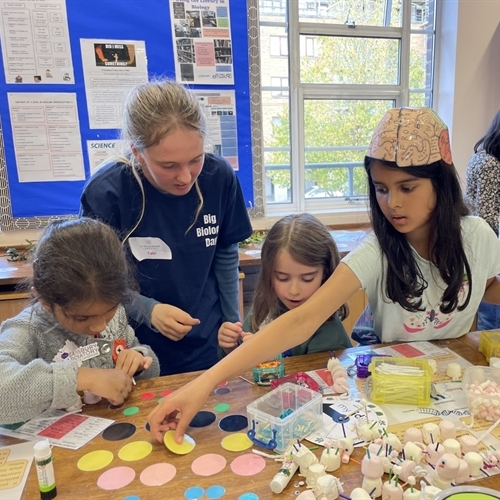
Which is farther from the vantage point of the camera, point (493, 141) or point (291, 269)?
point (493, 141)

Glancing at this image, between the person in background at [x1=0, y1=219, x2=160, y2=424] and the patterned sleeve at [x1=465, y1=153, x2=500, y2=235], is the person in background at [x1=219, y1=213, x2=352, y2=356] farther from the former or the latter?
the patterned sleeve at [x1=465, y1=153, x2=500, y2=235]

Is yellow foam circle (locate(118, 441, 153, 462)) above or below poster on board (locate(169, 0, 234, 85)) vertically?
below

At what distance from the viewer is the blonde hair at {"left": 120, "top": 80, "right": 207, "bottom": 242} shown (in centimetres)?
112

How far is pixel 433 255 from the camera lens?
1159mm

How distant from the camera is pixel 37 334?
1.00m

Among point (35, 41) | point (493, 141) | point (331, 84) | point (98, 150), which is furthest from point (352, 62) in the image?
point (35, 41)

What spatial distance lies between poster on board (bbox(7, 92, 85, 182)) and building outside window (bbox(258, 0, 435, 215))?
1.13m

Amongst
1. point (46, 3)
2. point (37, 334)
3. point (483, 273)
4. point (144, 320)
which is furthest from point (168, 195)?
point (46, 3)

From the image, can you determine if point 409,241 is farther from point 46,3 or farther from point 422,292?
point 46,3

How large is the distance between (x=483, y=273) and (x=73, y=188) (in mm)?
2155

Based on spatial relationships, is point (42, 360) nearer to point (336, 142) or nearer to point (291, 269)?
point (291, 269)

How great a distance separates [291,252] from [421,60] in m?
2.51

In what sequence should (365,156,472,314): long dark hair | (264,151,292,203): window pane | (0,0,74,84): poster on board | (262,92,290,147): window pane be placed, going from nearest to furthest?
(365,156,472,314): long dark hair
(0,0,74,84): poster on board
(262,92,290,147): window pane
(264,151,292,203): window pane

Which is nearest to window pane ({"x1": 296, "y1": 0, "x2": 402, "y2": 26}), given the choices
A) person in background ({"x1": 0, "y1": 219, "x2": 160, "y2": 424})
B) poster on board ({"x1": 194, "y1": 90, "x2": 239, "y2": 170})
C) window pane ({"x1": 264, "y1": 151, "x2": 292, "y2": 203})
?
poster on board ({"x1": 194, "y1": 90, "x2": 239, "y2": 170})
